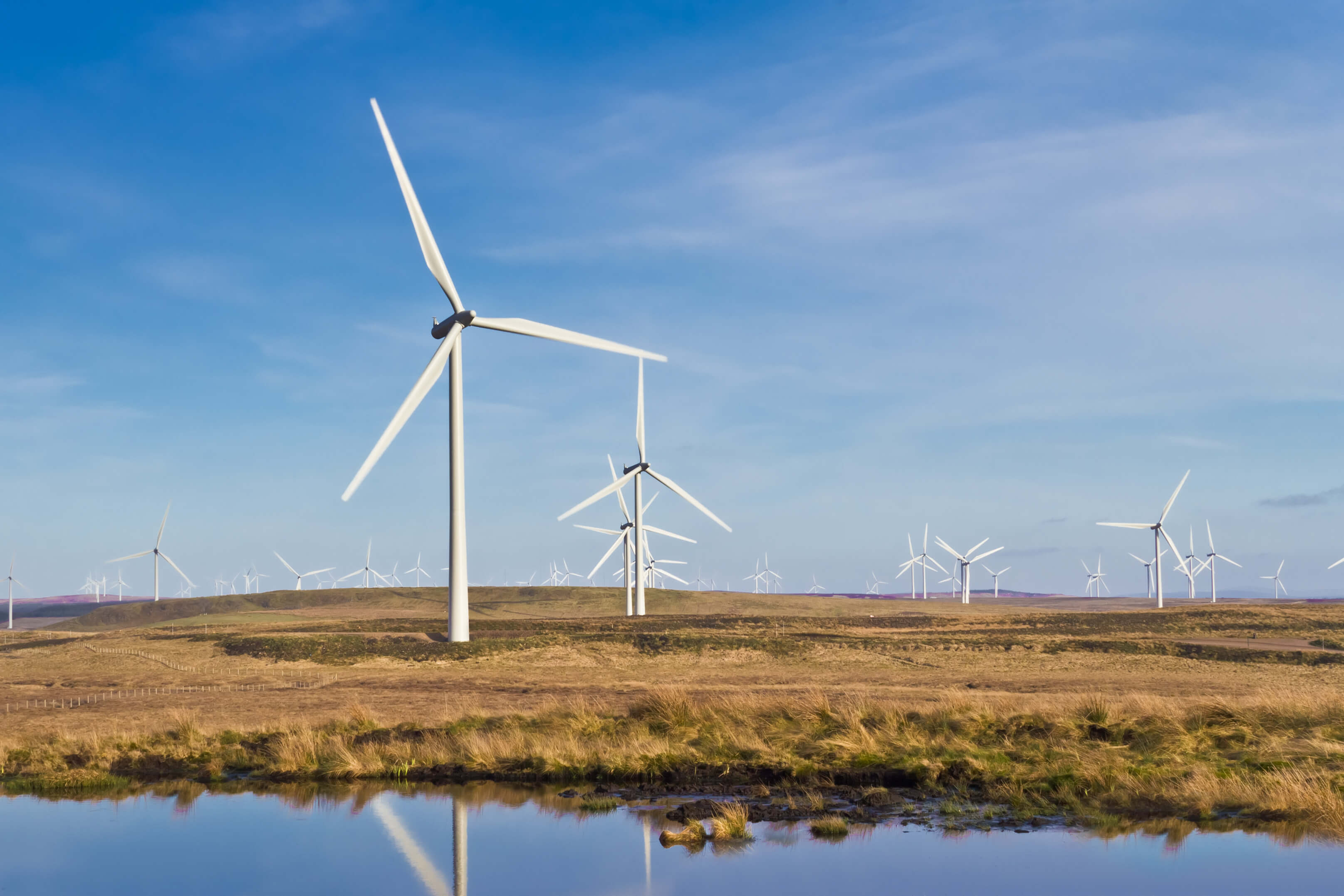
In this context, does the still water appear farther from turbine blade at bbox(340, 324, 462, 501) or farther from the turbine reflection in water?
turbine blade at bbox(340, 324, 462, 501)

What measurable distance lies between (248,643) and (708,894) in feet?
160

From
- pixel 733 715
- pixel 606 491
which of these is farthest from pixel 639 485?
pixel 733 715

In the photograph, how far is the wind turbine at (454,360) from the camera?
51188mm

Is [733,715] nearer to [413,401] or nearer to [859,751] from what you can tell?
[859,751]

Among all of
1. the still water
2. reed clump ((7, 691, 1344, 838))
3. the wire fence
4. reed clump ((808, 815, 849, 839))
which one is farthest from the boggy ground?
the still water

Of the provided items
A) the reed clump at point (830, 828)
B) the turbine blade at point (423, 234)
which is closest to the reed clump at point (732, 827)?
the reed clump at point (830, 828)

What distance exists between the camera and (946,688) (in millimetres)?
34531

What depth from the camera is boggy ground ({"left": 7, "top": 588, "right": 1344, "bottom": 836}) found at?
17859 millimetres

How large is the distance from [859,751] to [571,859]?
24.9 ft

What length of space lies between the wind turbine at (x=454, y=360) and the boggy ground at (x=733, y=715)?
3.22m

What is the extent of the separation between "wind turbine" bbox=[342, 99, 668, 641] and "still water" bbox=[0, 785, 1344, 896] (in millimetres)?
33299

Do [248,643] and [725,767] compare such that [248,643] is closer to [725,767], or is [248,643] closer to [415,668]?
[415,668]

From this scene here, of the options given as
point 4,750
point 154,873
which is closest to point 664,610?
point 4,750

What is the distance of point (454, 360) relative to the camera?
52.7 meters
